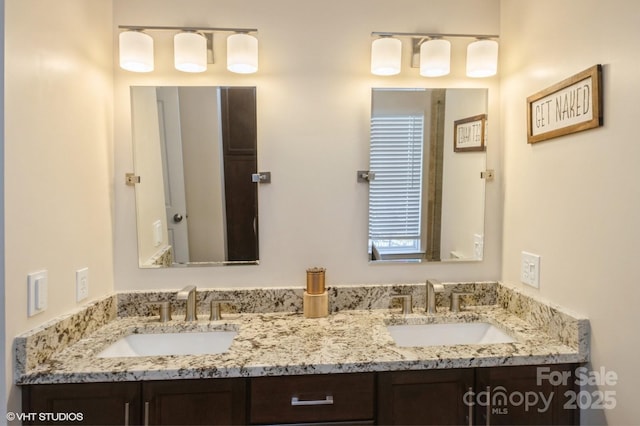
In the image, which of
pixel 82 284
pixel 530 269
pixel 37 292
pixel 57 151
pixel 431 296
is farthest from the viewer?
pixel 431 296

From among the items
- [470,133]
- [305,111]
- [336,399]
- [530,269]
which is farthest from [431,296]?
[305,111]

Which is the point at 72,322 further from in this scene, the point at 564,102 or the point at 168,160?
the point at 564,102

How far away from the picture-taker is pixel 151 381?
1141 mm

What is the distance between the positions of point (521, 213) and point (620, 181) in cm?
51

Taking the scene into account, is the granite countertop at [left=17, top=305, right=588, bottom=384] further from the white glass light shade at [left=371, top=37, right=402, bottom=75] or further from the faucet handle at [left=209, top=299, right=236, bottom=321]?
the white glass light shade at [left=371, top=37, right=402, bottom=75]

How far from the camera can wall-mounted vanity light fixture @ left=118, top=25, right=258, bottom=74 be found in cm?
152

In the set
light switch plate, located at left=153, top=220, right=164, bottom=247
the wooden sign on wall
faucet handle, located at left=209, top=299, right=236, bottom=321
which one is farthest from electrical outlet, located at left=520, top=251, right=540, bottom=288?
light switch plate, located at left=153, top=220, right=164, bottom=247

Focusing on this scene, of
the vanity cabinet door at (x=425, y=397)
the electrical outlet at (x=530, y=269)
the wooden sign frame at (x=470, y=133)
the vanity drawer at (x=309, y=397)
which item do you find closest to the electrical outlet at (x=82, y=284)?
the vanity drawer at (x=309, y=397)

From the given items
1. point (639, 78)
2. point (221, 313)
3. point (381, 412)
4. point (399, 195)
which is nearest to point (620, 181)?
point (639, 78)

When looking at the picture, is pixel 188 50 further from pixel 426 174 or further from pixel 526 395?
pixel 526 395

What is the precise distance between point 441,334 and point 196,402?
3.33ft

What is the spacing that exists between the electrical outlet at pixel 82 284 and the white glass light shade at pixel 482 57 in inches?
70.5

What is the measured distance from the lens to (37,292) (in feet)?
3.71

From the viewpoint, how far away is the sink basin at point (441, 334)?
61.8 inches
